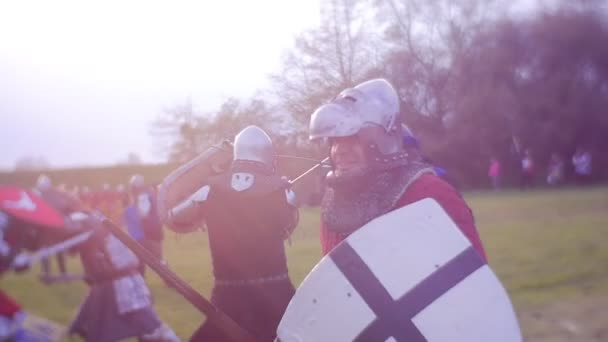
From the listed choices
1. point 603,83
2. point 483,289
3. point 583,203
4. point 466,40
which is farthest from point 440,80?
point 583,203

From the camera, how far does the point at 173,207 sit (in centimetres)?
291

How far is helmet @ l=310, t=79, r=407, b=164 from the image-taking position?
2025 mm

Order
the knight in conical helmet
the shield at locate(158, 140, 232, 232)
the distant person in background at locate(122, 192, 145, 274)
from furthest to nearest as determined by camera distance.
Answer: the distant person in background at locate(122, 192, 145, 274) → the knight in conical helmet → the shield at locate(158, 140, 232, 232)

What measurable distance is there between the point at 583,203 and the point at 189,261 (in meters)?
15.3

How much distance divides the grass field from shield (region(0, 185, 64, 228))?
0.60 m

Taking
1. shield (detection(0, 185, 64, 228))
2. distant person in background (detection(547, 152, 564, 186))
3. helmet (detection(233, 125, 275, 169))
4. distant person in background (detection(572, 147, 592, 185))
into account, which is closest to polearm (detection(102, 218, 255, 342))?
helmet (detection(233, 125, 275, 169))

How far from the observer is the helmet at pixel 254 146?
2.85 metres

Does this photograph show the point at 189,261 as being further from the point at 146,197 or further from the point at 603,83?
the point at 603,83

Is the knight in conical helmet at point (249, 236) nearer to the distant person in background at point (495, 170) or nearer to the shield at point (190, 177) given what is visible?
the shield at point (190, 177)

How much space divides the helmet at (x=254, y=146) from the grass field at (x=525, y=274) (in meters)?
0.28

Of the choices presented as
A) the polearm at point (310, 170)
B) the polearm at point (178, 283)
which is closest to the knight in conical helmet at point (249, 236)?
the polearm at point (310, 170)

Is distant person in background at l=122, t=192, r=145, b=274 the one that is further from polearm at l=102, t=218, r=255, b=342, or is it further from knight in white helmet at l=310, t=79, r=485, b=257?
knight in white helmet at l=310, t=79, r=485, b=257

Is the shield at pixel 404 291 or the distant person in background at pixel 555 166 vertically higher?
the shield at pixel 404 291

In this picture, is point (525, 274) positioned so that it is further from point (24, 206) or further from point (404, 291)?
point (404, 291)
